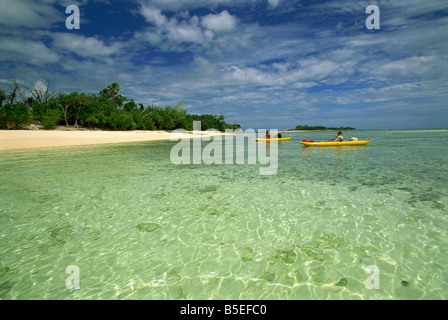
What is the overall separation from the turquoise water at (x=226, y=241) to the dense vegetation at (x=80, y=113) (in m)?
38.5

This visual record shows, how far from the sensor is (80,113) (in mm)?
44844

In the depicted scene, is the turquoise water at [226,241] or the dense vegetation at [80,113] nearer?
the turquoise water at [226,241]

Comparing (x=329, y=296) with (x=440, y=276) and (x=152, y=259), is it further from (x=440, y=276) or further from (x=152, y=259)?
(x=152, y=259)

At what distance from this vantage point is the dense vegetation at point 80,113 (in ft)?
118

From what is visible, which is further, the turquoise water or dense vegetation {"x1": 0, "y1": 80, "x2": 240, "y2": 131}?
dense vegetation {"x1": 0, "y1": 80, "x2": 240, "y2": 131}

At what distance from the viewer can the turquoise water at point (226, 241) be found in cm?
319

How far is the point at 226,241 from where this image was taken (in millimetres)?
4473

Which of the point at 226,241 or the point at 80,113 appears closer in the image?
the point at 226,241

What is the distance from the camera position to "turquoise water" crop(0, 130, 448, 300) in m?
3.19

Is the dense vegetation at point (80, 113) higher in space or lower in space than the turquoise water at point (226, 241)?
higher

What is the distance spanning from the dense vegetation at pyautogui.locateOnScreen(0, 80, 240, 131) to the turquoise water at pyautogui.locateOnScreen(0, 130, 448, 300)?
3848 centimetres

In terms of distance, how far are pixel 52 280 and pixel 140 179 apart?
21.8ft

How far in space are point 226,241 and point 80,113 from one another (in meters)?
52.0

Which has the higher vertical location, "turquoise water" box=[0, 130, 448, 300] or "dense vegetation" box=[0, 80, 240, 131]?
"dense vegetation" box=[0, 80, 240, 131]
